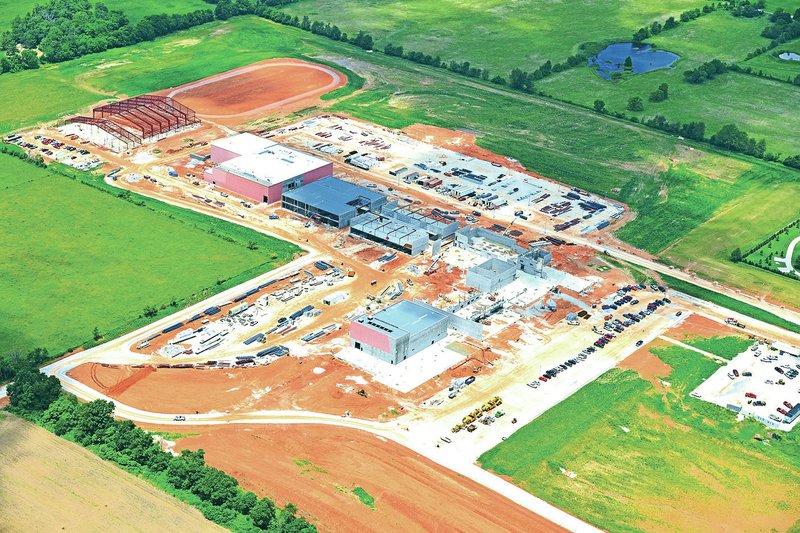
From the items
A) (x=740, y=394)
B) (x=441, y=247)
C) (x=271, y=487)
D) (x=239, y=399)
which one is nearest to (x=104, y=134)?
(x=441, y=247)

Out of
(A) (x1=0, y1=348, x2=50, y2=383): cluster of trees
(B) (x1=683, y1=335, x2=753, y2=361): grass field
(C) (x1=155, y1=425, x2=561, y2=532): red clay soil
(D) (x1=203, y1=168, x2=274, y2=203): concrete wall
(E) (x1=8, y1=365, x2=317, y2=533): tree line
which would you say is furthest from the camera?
(D) (x1=203, y1=168, x2=274, y2=203): concrete wall

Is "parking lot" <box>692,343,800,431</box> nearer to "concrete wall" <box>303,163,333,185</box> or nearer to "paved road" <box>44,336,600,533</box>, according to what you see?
"paved road" <box>44,336,600,533</box>

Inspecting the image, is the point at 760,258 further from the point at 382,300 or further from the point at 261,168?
the point at 261,168

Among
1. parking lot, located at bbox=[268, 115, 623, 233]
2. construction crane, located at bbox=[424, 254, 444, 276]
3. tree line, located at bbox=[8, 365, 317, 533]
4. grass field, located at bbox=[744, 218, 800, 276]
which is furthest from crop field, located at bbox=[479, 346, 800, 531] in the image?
parking lot, located at bbox=[268, 115, 623, 233]

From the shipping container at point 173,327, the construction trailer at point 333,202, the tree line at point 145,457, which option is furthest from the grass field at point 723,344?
the shipping container at point 173,327

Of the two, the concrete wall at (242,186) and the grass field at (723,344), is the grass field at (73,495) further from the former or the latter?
the grass field at (723,344)

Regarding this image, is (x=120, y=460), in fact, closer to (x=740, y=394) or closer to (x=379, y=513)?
(x=379, y=513)
